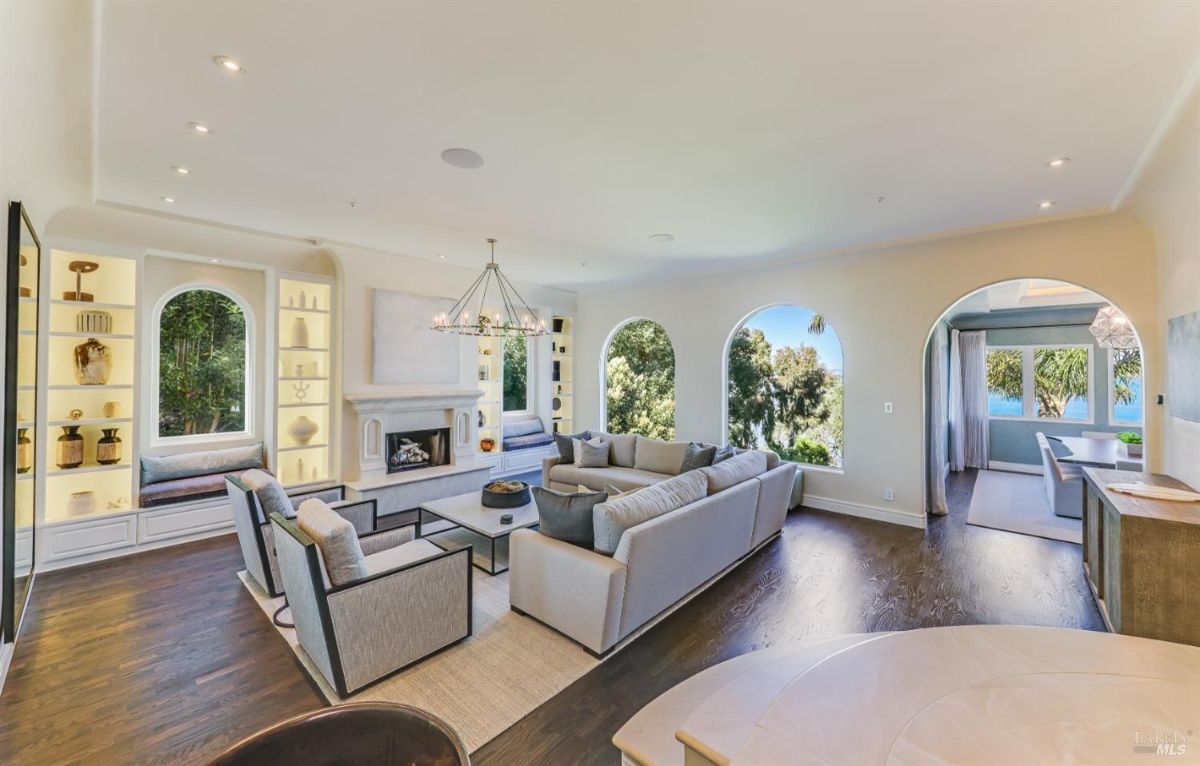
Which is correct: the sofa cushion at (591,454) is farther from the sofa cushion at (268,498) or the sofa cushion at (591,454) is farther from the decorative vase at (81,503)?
the decorative vase at (81,503)

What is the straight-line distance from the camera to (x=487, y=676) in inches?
100

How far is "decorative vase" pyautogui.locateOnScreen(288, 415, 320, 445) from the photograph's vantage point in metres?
5.39

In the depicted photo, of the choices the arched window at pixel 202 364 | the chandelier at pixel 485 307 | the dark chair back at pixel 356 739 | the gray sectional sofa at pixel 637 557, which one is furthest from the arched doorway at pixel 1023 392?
the arched window at pixel 202 364

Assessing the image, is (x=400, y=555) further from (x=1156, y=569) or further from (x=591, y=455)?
(x=1156, y=569)

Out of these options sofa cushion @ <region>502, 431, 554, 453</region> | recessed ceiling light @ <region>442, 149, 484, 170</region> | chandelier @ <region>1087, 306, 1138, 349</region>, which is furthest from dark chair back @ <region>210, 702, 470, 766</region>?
chandelier @ <region>1087, 306, 1138, 349</region>

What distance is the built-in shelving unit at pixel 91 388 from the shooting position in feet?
13.2

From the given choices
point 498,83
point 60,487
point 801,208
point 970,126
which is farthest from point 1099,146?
point 60,487

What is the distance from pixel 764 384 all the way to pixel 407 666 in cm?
558

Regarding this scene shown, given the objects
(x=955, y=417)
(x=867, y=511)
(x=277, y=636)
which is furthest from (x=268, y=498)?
(x=955, y=417)

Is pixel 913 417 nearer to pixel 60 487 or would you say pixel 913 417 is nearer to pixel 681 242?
pixel 681 242

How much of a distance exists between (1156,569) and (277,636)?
4959 millimetres

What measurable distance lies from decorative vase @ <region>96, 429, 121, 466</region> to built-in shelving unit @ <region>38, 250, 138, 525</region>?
0.02 metres

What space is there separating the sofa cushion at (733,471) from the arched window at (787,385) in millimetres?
2073

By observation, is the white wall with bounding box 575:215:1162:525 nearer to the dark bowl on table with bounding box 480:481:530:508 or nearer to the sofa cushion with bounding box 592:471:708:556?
the sofa cushion with bounding box 592:471:708:556
